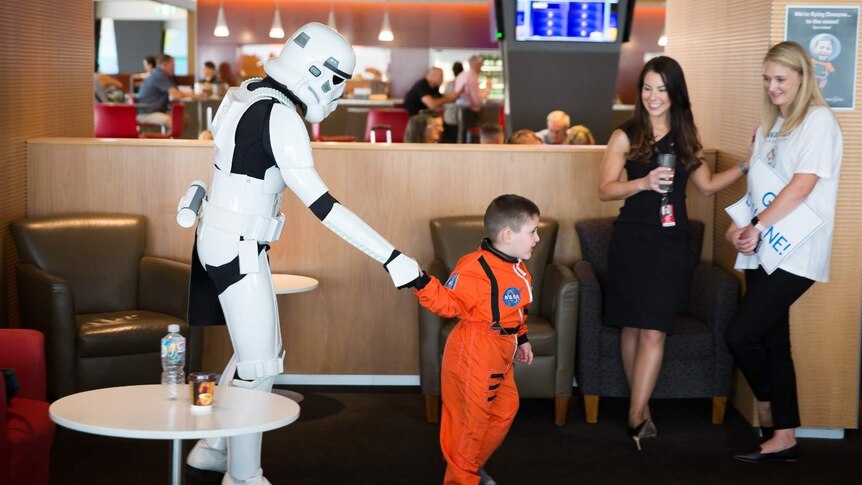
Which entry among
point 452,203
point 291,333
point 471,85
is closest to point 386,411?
point 291,333

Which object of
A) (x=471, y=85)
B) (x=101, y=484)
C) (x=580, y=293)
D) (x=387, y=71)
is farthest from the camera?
(x=387, y=71)

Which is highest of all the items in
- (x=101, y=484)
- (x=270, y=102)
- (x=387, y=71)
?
(x=387, y=71)

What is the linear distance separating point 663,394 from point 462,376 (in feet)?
5.61

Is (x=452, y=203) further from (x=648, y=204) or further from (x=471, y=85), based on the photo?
(x=471, y=85)

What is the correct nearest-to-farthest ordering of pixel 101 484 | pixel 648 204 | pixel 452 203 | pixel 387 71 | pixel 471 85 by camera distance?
pixel 101 484 → pixel 648 204 → pixel 452 203 → pixel 471 85 → pixel 387 71

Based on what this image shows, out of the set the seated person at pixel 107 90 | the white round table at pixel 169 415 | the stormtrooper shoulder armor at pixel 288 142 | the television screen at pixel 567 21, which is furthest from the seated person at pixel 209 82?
the white round table at pixel 169 415

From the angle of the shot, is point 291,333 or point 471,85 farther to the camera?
point 471,85

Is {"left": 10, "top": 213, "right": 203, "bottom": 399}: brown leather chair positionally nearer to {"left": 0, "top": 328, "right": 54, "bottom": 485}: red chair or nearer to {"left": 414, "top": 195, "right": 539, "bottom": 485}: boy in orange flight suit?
{"left": 0, "top": 328, "right": 54, "bottom": 485}: red chair

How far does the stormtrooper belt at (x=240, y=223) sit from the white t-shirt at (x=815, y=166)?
1966mm

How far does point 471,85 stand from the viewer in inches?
515

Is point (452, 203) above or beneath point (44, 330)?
above

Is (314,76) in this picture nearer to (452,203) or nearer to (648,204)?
(648,204)

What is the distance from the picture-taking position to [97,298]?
5398 millimetres

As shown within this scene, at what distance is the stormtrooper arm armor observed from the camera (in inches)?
139
